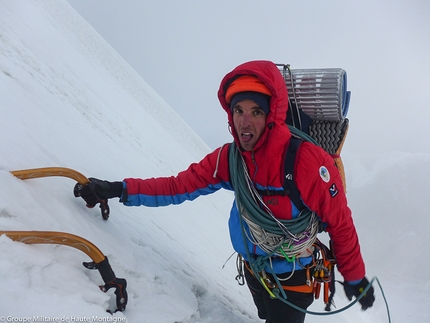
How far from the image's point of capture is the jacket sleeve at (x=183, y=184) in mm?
2525

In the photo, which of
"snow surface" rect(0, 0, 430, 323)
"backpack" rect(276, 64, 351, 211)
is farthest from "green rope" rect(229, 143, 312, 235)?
"snow surface" rect(0, 0, 430, 323)

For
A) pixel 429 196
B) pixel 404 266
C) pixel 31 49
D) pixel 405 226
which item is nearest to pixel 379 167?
pixel 429 196

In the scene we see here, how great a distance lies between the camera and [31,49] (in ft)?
20.7

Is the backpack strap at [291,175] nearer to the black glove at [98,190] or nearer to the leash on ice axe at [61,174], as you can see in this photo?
the black glove at [98,190]

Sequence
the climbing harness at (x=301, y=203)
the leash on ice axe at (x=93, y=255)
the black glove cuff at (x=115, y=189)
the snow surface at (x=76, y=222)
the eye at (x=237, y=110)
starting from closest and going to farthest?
the snow surface at (x=76, y=222) → the leash on ice axe at (x=93, y=255) → the eye at (x=237, y=110) → the climbing harness at (x=301, y=203) → the black glove cuff at (x=115, y=189)

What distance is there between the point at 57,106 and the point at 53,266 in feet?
11.2

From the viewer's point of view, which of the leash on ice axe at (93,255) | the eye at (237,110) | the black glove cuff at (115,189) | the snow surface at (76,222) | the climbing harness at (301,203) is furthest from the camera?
the black glove cuff at (115,189)

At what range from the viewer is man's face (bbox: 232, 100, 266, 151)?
2.14 metres

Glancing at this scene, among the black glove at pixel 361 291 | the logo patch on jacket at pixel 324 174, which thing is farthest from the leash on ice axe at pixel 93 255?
the black glove at pixel 361 291

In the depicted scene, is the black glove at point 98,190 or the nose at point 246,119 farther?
the black glove at point 98,190

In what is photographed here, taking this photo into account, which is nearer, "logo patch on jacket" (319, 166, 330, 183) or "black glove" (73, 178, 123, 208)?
"logo patch on jacket" (319, 166, 330, 183)

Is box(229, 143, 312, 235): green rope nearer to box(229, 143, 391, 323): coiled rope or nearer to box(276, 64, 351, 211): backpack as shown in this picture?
box(229, 143, 391, 323): coiled rope

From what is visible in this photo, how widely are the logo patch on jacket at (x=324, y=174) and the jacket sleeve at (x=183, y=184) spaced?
71cm

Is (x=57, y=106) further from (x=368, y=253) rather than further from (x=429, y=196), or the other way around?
(x=429, y=196)
